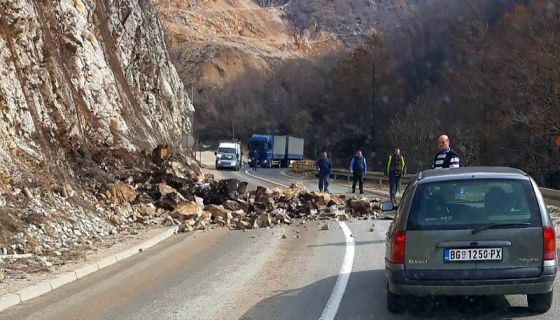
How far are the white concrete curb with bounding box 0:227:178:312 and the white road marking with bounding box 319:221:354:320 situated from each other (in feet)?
12.0

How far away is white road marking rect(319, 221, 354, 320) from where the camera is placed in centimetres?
711

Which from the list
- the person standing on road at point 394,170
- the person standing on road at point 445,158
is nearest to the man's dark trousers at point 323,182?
the person standing on road at point 394,170

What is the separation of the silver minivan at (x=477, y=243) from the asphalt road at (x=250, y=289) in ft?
1.80

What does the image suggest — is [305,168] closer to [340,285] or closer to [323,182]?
[323,182]

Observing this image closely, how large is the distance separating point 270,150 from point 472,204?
206 feet

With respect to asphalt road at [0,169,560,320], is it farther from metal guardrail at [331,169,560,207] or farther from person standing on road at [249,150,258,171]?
person standing on road at [249,150,258,171]

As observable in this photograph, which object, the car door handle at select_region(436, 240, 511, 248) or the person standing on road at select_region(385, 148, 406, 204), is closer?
the car door handle at select_region(436, 240, 511, 248)

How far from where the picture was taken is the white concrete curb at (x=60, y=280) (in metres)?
7.94

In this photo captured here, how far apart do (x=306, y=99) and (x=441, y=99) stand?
3970cm

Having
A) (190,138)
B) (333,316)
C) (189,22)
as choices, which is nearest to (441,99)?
(190,138)

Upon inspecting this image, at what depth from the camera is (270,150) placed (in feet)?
228

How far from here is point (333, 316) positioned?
273 inches

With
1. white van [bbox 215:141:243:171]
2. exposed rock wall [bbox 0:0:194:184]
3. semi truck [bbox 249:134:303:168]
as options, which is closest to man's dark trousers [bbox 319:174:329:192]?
exposed rock wall [bbox 0:0:194:184]

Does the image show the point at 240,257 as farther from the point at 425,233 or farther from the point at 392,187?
the point at 392,187
